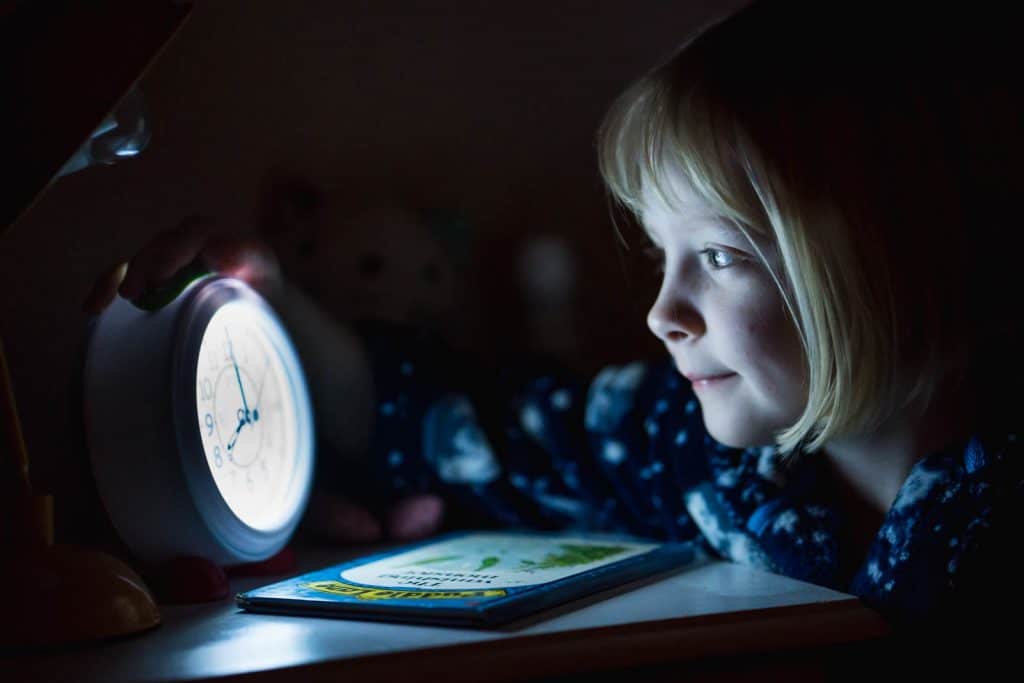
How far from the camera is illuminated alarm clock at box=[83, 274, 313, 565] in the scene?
0.65 m

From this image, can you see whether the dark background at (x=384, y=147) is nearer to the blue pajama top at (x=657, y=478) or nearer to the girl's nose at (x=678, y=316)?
the blue pajama top at (x=657, y=478)

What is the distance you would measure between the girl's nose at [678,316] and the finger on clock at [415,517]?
0.33 meters

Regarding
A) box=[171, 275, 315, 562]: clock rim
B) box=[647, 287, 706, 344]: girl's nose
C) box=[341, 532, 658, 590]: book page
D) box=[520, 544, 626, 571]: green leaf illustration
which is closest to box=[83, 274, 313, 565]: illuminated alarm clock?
box=[171, 275, 315, 562]: clock rim

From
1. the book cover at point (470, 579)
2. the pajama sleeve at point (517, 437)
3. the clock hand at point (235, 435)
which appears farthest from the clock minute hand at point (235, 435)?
the pajama sleeve at point (517, 437)

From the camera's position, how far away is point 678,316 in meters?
0.70

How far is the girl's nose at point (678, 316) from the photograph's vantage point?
699mm

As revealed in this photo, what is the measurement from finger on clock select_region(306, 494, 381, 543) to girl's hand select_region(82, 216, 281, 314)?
220mm

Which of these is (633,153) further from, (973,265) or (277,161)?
(277,161)

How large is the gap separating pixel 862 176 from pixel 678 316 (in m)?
0.16

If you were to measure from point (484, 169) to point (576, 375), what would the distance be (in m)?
0.27

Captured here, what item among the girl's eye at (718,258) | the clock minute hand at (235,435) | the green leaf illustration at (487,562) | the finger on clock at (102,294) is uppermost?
the finger on clock at (102,294)

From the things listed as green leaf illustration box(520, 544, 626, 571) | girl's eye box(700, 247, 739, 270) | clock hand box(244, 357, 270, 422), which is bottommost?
green leaf illustration box(520, 544, 626, 571)

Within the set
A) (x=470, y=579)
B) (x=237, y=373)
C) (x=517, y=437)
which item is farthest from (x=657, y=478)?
(x=237, y=373)

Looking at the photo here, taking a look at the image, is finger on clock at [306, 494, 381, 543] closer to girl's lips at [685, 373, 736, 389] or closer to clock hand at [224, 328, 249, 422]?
clock hand at [224, 328, 249, 422]
